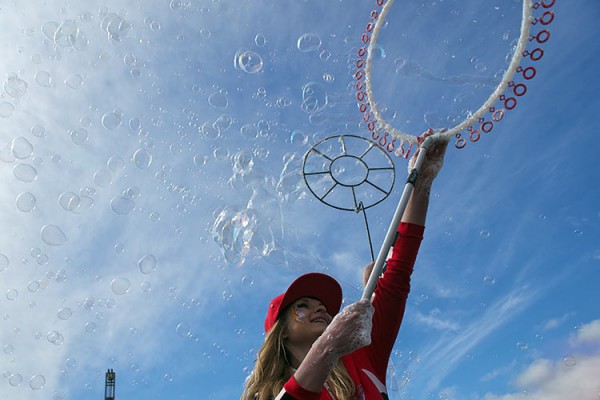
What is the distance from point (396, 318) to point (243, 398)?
45.8 inches

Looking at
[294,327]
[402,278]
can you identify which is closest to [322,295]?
[294,327]

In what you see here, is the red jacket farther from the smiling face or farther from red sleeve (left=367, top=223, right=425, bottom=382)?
the smiling face

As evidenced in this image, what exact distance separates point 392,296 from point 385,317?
0.15 m

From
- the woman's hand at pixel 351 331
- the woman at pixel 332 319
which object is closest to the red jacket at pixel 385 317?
the woman at pixel 332 319

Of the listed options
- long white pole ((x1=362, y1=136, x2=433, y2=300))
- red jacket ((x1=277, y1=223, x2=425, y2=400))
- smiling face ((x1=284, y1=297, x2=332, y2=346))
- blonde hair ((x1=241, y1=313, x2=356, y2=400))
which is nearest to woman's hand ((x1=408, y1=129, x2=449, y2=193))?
long white pole ((x1=362, y1=136, x2=433, y2=300))

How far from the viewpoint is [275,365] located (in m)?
4.03

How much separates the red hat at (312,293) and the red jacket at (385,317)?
1.12ft

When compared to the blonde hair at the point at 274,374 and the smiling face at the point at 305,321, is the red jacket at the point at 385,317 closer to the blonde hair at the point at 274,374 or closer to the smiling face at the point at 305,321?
the blonde hair at the point at 274,374

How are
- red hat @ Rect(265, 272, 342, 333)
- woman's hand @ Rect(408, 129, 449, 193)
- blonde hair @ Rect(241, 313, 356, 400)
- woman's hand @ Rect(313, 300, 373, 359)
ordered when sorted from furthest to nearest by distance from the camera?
red hat @ Rect(265, 272, 342, 333)
woman's hand @ Rect(408, 129, 449, 193)
blonde hair @ Rect(241, 313, 356, 400)
woman's hand @ Rect(313, 300, 373, 359)

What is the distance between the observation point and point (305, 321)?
4.18 metres

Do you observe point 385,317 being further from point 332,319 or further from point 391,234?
point 391,234

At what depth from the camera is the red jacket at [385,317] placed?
3.81 m

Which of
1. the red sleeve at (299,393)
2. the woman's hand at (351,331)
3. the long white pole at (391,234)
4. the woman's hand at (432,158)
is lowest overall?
the red sleeve at (299,393)

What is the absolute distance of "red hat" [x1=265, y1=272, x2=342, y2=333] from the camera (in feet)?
14.0
